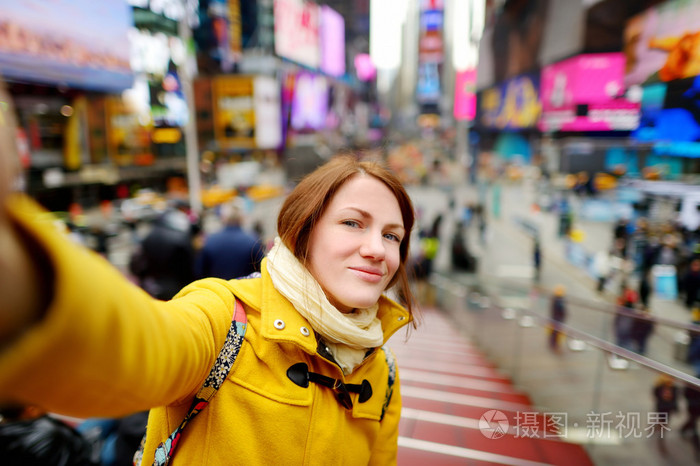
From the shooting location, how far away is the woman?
49cm

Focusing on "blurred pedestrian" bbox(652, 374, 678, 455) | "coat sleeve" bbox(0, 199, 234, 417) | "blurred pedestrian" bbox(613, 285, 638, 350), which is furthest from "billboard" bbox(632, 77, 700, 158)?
"coat sleeve" bbox(0, 199, 234, 417)

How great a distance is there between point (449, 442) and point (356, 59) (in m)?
74.8

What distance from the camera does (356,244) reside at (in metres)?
1.24

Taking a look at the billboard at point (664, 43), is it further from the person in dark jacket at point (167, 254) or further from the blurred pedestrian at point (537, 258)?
the person in dark jacket at point (167, 254)

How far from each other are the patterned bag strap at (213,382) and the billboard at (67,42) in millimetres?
9199

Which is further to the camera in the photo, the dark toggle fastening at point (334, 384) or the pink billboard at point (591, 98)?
the pink billboard at point (591, 98)

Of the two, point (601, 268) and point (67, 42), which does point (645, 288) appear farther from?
point (67, 42)

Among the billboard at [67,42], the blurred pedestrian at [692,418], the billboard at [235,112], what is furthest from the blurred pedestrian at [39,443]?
the billboard at [235,112]

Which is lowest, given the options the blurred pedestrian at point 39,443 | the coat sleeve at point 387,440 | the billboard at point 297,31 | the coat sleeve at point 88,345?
the blurred pedestrian at point 39,443

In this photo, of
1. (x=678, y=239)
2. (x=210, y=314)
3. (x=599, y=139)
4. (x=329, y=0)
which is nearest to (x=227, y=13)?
(x=599, y=139)

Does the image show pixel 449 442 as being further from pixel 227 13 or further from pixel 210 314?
pixel 227 13

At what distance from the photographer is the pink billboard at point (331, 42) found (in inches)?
1638

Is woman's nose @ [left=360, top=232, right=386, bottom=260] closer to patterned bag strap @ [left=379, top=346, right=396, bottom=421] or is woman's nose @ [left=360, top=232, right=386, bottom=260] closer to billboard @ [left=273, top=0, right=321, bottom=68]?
patterned bag strap @ [left=379, top=346, right=396, bottom=421]

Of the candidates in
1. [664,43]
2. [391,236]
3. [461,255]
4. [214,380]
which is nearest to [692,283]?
[664,43]
